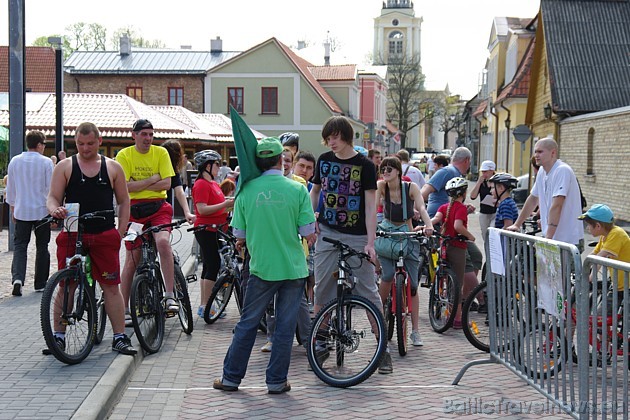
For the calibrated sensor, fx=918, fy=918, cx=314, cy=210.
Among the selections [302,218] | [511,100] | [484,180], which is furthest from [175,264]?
[511,100]

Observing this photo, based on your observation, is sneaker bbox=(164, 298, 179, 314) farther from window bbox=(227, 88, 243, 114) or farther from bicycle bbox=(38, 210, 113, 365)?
window bbox=(227, 88, 243, 114)

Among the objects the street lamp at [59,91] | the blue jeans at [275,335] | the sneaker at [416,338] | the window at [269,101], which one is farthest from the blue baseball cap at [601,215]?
the window at [269,101]

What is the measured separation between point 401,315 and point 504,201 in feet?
10.5

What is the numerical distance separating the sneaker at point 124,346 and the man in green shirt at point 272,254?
93cm

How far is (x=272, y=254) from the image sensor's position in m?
6.52

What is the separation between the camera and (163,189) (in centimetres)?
870

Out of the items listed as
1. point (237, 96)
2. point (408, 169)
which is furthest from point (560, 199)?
point (237, 96)

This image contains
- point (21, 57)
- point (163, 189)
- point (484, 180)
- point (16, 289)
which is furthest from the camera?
point (21, 57)

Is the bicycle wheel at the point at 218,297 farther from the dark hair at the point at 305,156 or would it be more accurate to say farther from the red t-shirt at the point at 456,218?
the red t-shirt at the point at 456,218

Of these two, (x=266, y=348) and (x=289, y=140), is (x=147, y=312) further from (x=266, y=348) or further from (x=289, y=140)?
(x=289, y=140)

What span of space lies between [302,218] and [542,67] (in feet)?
104

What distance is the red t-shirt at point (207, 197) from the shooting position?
9.53 meters

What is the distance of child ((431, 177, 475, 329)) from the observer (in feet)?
30.5

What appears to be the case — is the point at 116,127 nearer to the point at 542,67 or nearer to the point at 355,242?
the point at 542,67
